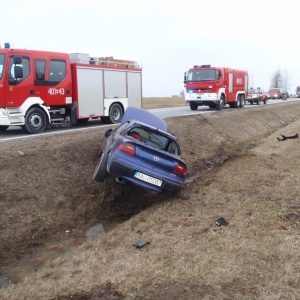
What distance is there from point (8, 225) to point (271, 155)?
25.9 feet

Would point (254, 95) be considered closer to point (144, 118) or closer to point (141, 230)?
point (144, 118)

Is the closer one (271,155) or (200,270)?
(200,270)

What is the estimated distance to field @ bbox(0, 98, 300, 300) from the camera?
4.14m

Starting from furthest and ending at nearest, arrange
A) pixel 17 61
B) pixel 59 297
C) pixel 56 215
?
pixel 17 61, pixel 56 215, pixel 59 297

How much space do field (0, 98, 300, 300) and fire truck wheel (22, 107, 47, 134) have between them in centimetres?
242

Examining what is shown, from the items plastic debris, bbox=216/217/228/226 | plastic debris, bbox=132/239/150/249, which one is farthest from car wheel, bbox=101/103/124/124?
plastic debris, bbox=132/239/150/249

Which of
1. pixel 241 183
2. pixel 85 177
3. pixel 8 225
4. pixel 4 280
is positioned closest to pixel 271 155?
pixel 241 183

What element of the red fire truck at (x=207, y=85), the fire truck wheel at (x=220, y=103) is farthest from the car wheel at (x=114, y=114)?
the fire truck wheel at (x=220, y=103)

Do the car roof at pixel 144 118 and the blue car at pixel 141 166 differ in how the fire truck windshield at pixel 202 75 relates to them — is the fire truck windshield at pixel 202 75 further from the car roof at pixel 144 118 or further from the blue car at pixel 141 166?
the blue car at pixel 141 166

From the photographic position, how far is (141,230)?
6145 millimetres

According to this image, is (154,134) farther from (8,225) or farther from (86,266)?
(86,266)

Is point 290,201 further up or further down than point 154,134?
further down

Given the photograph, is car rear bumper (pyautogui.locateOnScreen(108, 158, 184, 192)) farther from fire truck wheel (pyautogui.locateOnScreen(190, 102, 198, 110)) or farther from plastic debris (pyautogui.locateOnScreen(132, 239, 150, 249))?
fire truck wheel (pyautogui.locateOnScreen(190, 102, 198, 110))

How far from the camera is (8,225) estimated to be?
6.77 m
